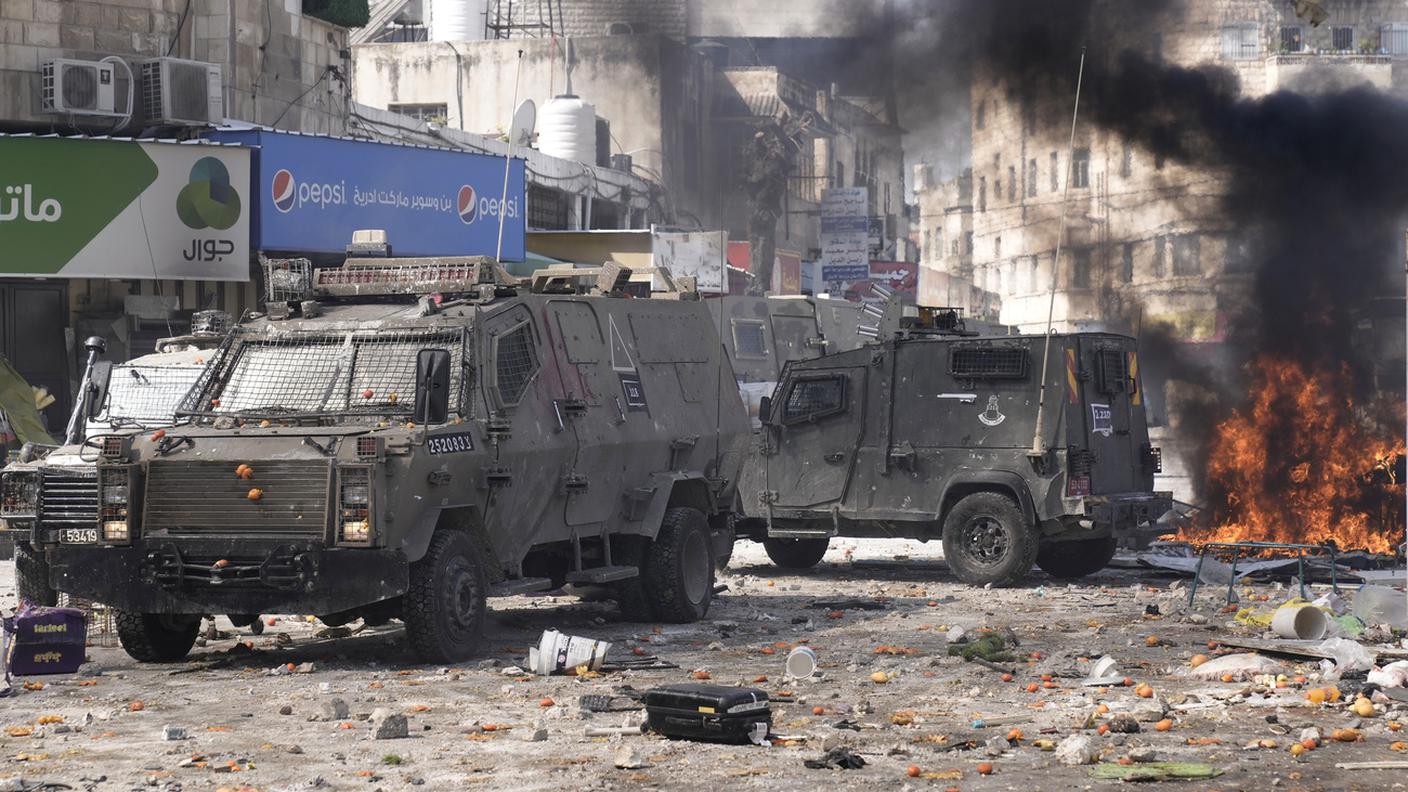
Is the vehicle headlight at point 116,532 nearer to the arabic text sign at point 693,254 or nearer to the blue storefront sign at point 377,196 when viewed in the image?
the blue storefront sign at point 377,196

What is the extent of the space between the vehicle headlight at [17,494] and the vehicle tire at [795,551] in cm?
771

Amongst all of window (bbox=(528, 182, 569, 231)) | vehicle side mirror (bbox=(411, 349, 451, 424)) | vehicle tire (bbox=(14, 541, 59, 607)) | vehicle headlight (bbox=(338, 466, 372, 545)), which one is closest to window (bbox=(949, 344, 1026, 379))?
vehicle side mirror (bbox=(411, 349, 451, 424))

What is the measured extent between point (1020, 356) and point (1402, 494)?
194 inches

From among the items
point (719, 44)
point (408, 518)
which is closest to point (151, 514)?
point (408, 518)

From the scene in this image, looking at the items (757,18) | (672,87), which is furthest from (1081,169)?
(757,18)

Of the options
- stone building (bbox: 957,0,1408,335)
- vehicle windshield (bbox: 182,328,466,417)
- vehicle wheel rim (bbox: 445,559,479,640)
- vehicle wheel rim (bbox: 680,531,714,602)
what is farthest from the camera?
stone building (bbox: 957,0,1408,335)

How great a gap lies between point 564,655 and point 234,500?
2048 millimetres

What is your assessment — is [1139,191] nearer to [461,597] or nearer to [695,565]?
[695,565]

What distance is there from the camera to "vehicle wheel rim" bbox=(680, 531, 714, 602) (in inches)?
547

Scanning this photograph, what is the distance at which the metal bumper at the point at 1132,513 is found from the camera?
1602cm

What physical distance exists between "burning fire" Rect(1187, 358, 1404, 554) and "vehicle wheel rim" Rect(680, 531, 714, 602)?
704 centimetres

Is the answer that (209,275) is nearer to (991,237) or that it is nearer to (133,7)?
(133,7)

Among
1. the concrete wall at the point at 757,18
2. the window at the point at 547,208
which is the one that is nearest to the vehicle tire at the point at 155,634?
the window at the point at 547,208

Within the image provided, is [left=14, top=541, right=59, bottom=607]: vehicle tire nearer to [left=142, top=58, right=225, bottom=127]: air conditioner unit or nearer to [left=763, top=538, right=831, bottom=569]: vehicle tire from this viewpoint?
[left=763, top=538, right=831, bottom=569]: vehicle tire
